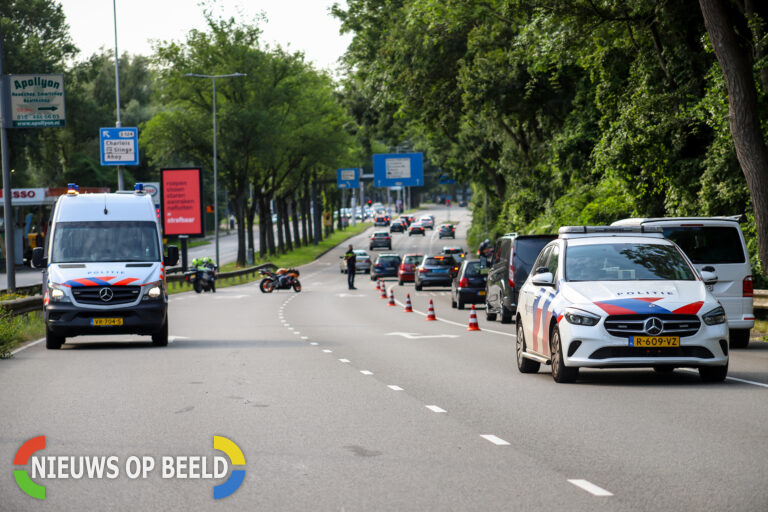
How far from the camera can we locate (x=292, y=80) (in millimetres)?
78500

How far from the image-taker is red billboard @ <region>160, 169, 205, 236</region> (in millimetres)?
56312

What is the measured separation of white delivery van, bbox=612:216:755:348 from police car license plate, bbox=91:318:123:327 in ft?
28.2

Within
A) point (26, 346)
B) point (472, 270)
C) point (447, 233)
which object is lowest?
point (447, 233)

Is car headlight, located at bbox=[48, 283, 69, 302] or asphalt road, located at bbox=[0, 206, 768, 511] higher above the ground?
car headlight, located at bbox=[48, 283, 69, 302]

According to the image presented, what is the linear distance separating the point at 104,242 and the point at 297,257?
74.3 m

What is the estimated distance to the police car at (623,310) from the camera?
12.8m

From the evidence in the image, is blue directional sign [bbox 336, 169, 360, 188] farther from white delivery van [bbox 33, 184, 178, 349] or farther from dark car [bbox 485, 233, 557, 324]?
white delivery van [bbox 33, 184, 178, 349]

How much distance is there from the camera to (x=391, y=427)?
10289 mm

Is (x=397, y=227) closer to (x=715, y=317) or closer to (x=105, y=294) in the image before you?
(x=105, y=294)

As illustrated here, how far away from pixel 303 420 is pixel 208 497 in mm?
3459

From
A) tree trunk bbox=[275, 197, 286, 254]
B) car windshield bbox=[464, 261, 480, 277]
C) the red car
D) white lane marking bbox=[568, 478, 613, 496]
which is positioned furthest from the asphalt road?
tree trunk bbox=[275, 197, 286, 254]

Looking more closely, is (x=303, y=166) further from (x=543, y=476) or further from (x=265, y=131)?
(x=543, y=476)

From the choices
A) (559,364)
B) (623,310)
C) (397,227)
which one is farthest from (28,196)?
(397,227)

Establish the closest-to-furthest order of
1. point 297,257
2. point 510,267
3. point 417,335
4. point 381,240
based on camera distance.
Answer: point 417,335 → point 510,267 → point 297,257 → point 381,240
